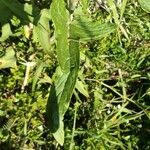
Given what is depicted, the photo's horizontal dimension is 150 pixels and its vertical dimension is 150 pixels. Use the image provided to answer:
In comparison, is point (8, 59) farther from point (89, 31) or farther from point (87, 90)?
point (89, 31)

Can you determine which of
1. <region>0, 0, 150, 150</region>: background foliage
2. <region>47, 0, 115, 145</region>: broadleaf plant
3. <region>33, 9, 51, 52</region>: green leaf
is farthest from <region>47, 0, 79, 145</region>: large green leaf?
<region>0, 0, 150, 150</region>: background foliage

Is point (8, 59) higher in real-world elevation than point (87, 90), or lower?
higher

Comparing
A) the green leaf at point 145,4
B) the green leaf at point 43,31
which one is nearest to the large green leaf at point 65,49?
the green leaf at point 145,4

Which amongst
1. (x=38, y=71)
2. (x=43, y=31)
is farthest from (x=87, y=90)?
(x=43, y=31)

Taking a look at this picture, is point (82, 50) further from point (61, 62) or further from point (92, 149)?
point (61, 62)

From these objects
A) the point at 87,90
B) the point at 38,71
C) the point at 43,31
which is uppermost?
the point at 43,31

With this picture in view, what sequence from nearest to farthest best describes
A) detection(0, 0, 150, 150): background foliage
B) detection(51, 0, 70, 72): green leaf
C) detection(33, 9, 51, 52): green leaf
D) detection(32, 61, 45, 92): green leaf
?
detection(51, 0, 70, 72): green leaf < detection(33, 9, 51, 52): green leaf < detection(32, 61, 45, 92): green leaf < detection(0, 0, 150, 150): background foliage

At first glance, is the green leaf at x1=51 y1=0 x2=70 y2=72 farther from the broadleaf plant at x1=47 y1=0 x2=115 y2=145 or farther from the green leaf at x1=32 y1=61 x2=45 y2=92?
the green leaf at x1=32 y1=61 x2=45 y2=92
